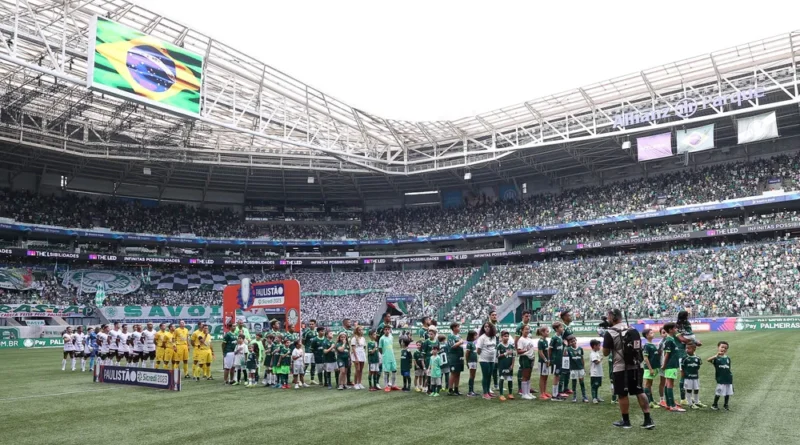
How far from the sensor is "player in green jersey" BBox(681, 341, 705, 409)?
38.4ft

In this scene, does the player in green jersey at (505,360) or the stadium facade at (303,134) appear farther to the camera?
the stadium facade at (303,134)

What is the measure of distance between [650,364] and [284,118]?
95.9ft

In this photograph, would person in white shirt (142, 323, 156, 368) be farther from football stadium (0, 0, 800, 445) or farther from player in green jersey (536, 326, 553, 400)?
player in green jersey (536, 326, 553, 400)

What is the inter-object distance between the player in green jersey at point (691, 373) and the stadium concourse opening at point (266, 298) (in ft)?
49.7

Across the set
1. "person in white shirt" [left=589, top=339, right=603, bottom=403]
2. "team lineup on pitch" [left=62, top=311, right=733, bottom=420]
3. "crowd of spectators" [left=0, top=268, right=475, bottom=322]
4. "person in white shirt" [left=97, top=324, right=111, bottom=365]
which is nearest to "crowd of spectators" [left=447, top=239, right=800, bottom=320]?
"crowd of spectators" [left=0, top=268, right=475, bottom=322]

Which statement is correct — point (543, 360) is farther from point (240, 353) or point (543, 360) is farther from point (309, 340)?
point (240, 353)

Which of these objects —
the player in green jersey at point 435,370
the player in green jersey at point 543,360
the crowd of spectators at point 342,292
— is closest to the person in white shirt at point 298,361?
the player in green jersey at point 435,370

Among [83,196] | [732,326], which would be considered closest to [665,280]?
[732,326]

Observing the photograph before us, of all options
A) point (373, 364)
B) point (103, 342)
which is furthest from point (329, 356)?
point (103, 342)

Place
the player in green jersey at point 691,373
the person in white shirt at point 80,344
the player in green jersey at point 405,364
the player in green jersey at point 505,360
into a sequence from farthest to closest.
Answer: the person in white shirt at point 80,344, the player in green jersey at point 405,364, the player in green jersey at point 505,360, the player in green jersey at point 691,373

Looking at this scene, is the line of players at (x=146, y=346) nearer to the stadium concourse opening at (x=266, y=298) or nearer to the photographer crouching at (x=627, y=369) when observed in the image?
the stadium concourse opening at (x=266, y=298)

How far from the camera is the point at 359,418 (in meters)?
11.3

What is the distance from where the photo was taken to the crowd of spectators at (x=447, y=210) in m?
48.7

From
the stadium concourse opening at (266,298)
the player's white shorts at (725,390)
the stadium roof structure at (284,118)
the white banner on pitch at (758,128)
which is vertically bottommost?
the player's white shorts at (725,390)
